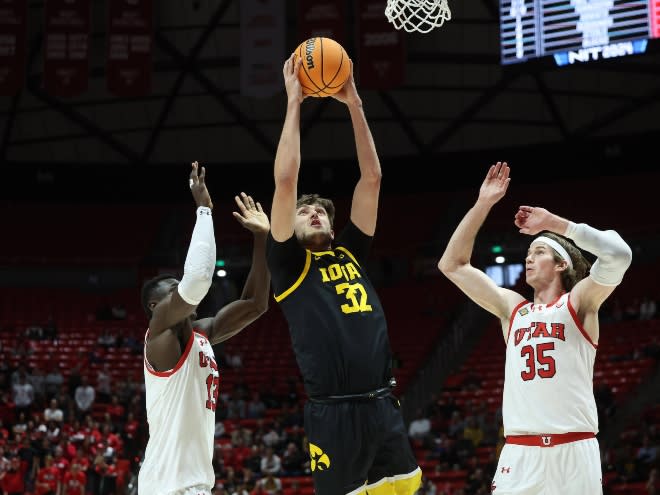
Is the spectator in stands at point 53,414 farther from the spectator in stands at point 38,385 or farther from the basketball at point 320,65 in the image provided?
the basketball at point 320,65

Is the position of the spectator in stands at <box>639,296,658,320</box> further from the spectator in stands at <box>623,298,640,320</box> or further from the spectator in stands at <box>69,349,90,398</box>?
the spectator in stands at <box>69,349,90,398</box>

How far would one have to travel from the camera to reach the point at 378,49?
1688 cm

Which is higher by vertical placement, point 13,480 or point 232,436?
point 232,436

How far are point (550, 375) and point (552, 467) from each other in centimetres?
53

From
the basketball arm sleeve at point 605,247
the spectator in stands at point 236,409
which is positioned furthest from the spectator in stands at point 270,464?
the basketball arm sleeve at point 605,247

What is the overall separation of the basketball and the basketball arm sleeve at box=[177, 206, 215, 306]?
99 cm

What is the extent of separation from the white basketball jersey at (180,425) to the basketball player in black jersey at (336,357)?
742 millimetres

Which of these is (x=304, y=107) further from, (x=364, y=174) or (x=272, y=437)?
(x=364, y=174)

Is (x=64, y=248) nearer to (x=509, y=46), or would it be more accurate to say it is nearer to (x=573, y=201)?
(x=573, y=201)

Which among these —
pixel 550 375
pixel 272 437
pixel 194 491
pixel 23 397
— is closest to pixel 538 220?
pixel 550 375

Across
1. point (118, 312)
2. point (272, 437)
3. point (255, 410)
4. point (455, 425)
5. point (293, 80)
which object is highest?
point (118, 312)

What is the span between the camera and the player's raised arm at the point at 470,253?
606 cm

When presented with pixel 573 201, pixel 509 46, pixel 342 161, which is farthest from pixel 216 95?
pixel 573 201

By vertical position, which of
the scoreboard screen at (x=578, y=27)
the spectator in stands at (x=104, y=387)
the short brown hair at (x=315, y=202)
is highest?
the scoreboard screen at (x=578, y=27)
